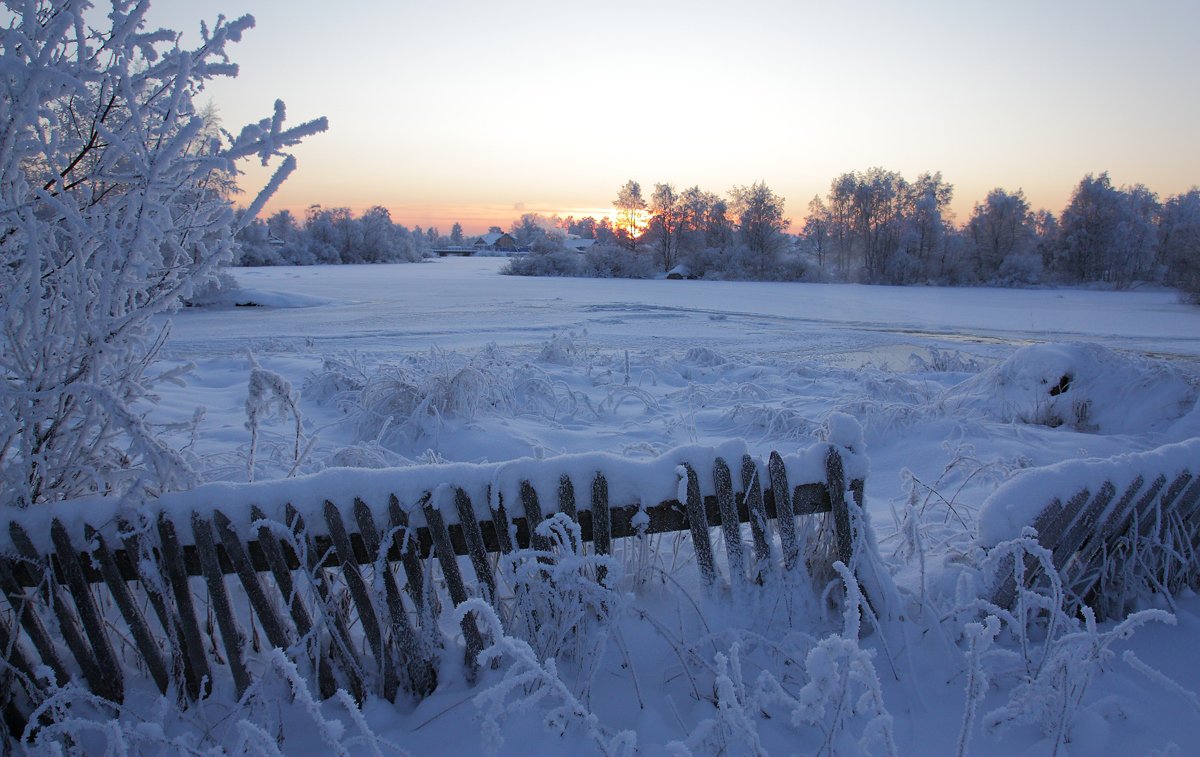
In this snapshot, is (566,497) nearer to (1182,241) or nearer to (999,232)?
(1182,241)

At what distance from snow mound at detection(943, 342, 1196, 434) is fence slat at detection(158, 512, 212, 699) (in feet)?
23.5

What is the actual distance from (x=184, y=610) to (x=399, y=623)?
0.81 m

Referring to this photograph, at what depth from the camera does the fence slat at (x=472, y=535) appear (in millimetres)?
2520

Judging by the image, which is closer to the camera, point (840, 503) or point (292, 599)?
point (292, 599)

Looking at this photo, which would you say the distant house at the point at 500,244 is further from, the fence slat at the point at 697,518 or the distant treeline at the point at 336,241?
the fence slat at the point at 697,518

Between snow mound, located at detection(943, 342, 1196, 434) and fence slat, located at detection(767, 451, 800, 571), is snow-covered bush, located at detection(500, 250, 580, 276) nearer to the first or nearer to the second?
snow mound, located at detection(943, 342, 1196, 434)

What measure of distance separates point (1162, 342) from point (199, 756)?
1825 cm

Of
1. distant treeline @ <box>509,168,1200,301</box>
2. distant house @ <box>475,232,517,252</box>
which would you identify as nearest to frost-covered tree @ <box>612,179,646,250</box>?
distant treeline @ <box>509,168,1200,301</box>

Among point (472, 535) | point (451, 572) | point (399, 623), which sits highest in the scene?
point (472, 535)

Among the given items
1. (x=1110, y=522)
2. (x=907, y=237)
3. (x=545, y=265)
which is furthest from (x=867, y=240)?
(x=1110, y=522)

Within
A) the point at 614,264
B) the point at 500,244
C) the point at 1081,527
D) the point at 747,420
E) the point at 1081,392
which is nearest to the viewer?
the point at 1081,527

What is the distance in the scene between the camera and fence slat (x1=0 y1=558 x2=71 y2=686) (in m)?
2.24

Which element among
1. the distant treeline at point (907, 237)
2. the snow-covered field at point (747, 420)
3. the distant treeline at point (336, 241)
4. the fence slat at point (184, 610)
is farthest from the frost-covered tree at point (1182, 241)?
the distant treeline at point (336, 241)

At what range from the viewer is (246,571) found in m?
2.38
